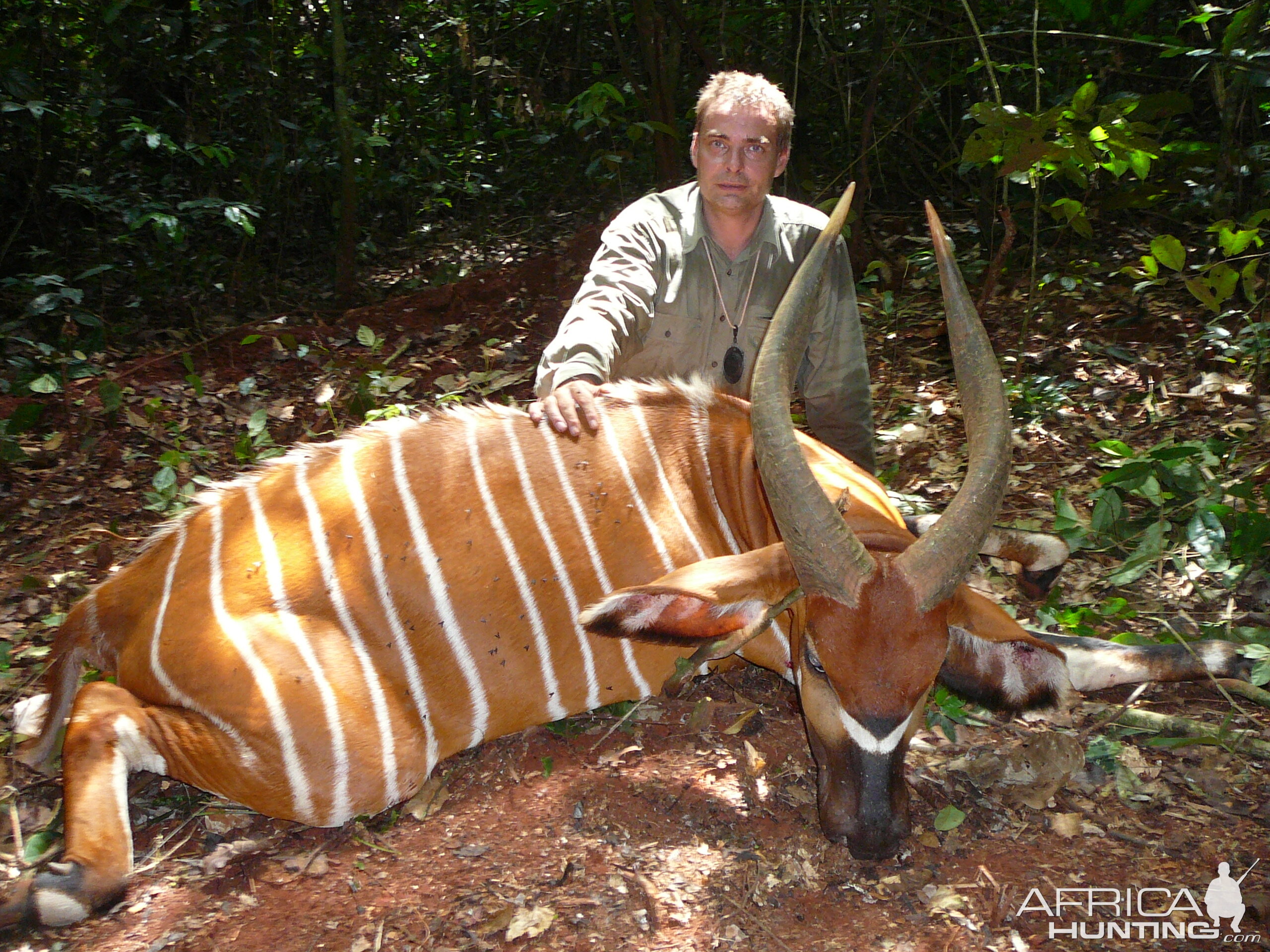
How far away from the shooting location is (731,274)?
4129 mm

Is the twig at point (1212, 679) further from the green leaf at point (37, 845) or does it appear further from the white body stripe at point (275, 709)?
the green leaf at point (37, 845)

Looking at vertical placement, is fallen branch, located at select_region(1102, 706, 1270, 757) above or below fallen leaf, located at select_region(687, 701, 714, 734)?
below

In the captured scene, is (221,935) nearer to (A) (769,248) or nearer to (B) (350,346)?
(A) (769,248)

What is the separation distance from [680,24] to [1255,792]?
5.57 metres

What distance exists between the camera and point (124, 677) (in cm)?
282

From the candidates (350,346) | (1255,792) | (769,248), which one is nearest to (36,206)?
(350,346)

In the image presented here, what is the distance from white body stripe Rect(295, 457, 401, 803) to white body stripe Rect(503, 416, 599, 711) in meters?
0.59

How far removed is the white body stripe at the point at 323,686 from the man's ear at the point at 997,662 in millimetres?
1661

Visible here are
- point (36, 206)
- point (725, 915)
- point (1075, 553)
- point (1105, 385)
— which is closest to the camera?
point (725, 915)

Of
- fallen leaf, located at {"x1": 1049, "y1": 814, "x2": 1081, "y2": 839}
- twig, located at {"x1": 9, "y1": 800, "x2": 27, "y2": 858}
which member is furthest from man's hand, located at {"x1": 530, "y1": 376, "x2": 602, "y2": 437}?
twig, located at {"x1": 9, "y1": 800, "x2": 27, "y2": 858}

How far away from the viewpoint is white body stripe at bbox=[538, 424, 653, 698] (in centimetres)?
310

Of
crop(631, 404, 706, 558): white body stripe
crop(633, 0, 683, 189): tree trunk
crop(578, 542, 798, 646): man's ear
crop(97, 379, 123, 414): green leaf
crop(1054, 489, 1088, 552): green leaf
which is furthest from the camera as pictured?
crop(633, 0, 683, 189): tree trunk

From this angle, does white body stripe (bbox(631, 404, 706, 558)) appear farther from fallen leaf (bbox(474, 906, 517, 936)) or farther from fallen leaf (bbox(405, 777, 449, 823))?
fallen leaf (bbox(474, 906, 517, 936))

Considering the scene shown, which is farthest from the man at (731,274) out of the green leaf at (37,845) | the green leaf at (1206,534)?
the green leaf at (37,845)
